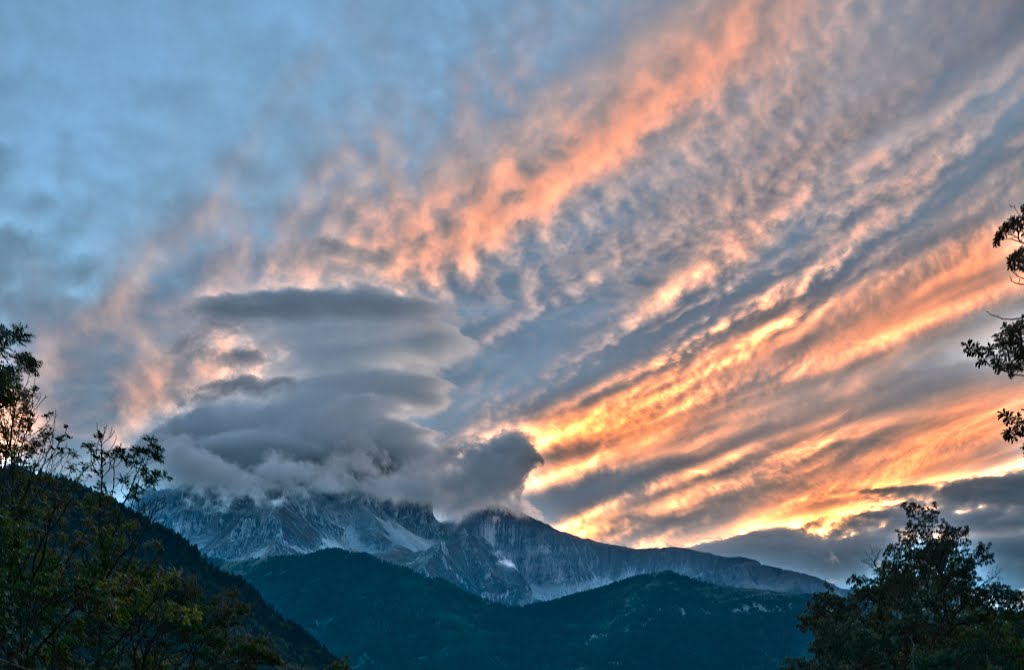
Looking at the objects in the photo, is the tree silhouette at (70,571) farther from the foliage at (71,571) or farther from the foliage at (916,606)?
the foliage at (916,606)

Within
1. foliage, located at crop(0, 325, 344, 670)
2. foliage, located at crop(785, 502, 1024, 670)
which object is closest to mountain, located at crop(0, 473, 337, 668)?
foliage, located at crop(0, 325, 344, 670)

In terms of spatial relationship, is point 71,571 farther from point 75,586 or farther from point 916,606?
point 916,606

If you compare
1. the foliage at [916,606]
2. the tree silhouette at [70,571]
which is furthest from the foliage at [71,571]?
the foliage at [916,606]

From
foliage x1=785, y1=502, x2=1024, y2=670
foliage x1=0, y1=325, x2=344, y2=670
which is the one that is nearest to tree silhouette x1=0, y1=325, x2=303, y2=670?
foliage x1=0, y1=325, x2=344, y2=670

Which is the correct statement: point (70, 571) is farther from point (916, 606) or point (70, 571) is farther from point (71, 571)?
point (916, 606)

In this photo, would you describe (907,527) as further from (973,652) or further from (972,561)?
(973,652)

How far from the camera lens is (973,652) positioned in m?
64.8

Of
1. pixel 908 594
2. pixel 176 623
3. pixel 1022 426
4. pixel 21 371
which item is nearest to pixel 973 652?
pixel 908 594

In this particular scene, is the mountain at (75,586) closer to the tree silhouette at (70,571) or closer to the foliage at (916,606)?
the tree silhouette at (70,571)

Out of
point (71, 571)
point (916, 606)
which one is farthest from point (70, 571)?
point (916, 606)

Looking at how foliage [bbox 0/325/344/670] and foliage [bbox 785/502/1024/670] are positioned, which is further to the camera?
foliage [bbox 785/502/1024/670]

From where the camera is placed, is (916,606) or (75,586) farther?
(916,606)

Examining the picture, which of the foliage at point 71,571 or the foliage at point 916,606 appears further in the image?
the foliage at point 916,606

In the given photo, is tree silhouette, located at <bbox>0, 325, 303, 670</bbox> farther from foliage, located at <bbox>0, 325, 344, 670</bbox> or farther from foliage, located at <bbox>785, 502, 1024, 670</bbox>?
foliage, located at <bbox>785, 502, 1024, 670</bbox>
